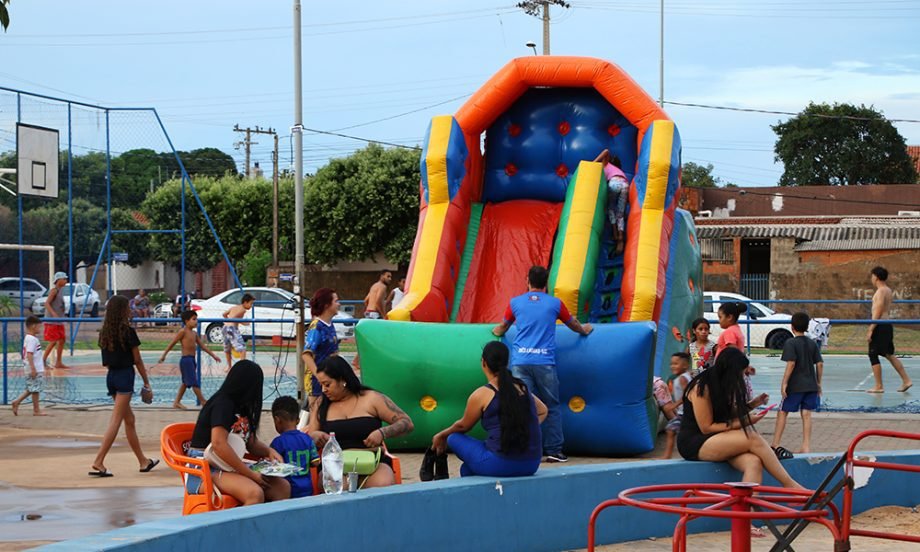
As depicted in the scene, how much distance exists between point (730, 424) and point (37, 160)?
1617cm

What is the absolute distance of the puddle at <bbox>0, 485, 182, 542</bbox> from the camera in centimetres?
806

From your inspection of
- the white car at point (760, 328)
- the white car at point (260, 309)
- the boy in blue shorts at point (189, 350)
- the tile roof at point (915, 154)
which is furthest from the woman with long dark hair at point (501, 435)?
the tile roof at point (915, 154)

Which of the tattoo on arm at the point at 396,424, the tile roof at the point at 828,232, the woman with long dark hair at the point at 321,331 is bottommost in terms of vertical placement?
the tattoo on arm at the point at 396,424

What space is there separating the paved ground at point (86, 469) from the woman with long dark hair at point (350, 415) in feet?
4.63

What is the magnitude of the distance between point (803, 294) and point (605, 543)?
3031 centimetres

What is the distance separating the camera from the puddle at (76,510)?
8062mm

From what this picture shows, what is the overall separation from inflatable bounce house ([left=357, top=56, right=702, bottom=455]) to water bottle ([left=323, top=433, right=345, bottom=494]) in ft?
13.7

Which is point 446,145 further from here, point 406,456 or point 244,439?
point 244,439

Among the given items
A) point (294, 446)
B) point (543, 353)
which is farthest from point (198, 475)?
point (543, 353)

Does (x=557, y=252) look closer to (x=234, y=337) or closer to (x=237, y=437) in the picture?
(x=237, y=437)

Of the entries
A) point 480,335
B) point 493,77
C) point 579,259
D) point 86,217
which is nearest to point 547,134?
point 493,77

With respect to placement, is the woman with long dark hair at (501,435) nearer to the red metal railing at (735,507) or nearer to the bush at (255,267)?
the red metal railing at (735,507)

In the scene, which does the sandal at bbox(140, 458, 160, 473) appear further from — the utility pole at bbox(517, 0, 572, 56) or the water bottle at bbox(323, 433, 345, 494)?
the utility pole at bbox(517, 0, 572, 56)

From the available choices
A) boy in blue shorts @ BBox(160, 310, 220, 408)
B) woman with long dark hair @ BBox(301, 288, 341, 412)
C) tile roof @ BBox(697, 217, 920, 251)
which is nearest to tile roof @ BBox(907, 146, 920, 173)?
tile roof @ BBox(697, 217, 920, 251)
